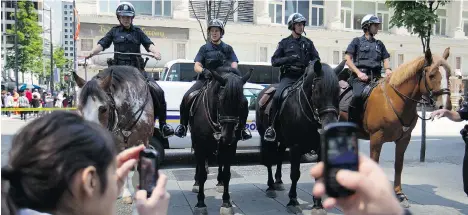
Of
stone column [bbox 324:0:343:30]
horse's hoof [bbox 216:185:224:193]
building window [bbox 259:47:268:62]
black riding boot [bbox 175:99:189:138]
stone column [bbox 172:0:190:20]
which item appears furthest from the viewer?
stone column [bbox 324:0:343:30]

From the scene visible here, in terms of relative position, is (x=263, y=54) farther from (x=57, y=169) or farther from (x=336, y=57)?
(x=57, y=169)

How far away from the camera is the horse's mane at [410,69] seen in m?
6.07

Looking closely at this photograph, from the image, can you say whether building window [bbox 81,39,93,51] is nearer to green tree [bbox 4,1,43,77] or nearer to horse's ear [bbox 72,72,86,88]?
green tree [bbox 4,1,43,77]

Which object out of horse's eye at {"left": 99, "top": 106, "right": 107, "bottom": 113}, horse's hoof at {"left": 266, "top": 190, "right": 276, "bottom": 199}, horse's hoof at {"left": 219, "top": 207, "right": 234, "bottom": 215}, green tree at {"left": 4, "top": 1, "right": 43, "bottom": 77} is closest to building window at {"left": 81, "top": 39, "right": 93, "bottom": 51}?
green tree at {"left": 4, "top": 1, "right": 43, "bottom": 77}

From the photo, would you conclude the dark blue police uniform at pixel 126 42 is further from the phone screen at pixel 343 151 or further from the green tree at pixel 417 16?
the green tree at pixel 417 16

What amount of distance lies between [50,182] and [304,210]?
545 cm

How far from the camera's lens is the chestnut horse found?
607 cm

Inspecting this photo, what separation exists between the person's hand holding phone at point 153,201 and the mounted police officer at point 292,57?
540 cm

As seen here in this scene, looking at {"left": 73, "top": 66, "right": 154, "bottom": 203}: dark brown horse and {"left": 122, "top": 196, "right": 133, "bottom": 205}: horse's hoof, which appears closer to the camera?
{"left": 73, "top": 66, "right": 154, "bottom": 203}: dark brown horse

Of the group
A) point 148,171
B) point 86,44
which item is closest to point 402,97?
point 148,171

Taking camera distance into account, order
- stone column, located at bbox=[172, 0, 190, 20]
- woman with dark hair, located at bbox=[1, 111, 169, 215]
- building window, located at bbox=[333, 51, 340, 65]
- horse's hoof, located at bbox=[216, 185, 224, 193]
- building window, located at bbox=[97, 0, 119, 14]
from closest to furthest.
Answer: woman with dark hair, located at bbox=[1, 111, 169, 215]
horse's hoof, located at bbox=[216, 185, 224, 193]
building window, located at bbox=[97, 0, 119, 14]
stone column, located at bbox=[172, 0, 190, 20]
building window, located at bbox=[333, 51, 340, 65]

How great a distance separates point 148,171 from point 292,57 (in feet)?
18.5

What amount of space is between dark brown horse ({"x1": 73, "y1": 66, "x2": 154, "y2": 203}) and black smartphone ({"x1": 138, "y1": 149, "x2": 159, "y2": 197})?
3741 millimetres

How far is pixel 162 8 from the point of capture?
99.2 feet
